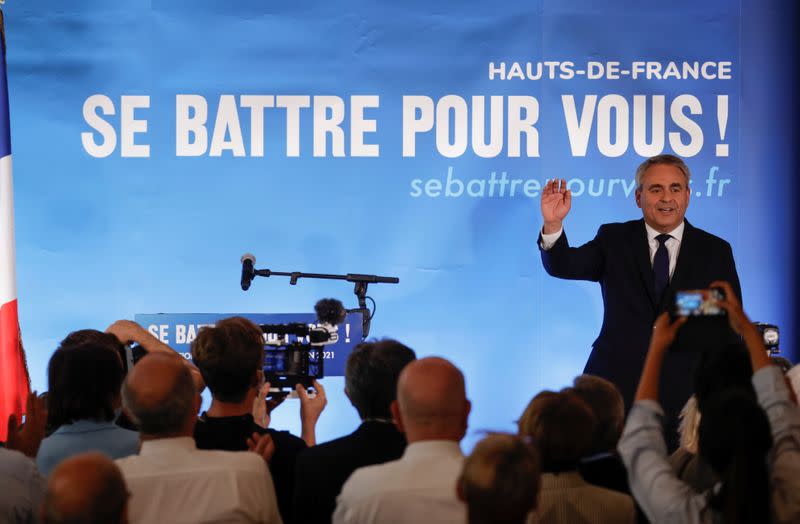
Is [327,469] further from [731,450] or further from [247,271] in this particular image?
[247,271]

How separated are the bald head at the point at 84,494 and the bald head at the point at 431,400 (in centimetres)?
65

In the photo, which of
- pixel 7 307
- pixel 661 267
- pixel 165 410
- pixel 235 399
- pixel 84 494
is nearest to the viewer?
pixel 84 494

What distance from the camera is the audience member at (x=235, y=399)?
2678mm

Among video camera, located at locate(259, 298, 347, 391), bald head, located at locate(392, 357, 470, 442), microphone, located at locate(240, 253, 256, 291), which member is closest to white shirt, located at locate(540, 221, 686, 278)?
video camera, located at locate(259, 298, 347, 391)

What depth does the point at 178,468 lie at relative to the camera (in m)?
2.21

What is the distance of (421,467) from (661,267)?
8.16 feet

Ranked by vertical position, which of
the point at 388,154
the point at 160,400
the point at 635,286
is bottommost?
the point at 160,400

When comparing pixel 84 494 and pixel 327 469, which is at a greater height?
pixel 84 494

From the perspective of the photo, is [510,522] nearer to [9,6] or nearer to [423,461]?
[423,461]

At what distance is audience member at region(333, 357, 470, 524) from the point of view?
6.59ft

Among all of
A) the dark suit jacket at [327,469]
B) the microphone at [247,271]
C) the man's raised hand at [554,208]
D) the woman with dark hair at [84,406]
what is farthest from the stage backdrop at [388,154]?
the dark suit jacket at [327,469]

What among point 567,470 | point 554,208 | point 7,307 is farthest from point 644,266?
point 7,307

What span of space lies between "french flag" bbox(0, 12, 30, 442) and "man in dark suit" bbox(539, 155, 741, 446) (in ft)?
8.33

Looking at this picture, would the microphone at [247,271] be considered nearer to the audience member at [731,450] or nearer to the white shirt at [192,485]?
the white shirt at [192,485]
